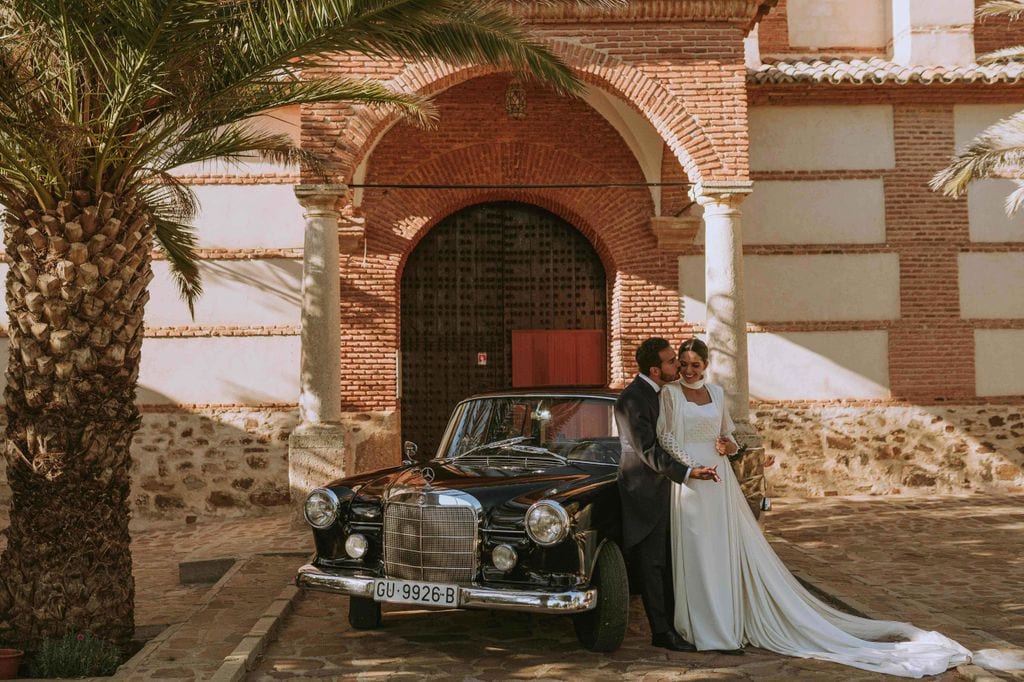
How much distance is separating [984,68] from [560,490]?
10.3 meters

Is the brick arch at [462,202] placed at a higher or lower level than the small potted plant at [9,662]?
higher

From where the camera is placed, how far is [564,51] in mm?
10164

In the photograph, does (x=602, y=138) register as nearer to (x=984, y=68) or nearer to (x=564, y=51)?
(x=564, y=51)

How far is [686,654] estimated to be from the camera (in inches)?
206

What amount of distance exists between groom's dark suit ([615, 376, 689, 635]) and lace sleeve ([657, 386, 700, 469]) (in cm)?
6

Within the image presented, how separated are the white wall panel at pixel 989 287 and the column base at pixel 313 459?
27.8 feet

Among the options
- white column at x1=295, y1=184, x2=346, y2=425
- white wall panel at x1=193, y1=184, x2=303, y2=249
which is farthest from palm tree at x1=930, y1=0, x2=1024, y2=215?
white wall panel at x1=193, y1=184, x2=303, y2=249

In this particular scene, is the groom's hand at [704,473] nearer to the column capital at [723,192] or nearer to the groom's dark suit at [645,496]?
the groom's dark suit at [645,496]

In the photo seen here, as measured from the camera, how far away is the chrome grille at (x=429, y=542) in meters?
5.03

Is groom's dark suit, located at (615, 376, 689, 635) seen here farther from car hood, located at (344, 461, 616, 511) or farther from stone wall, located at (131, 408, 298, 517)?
stone wall, located at (131, 408, 298, 517)

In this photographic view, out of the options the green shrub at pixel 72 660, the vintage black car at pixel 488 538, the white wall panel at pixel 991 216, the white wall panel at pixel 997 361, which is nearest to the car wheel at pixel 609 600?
the vintage black car at pixel 488 538

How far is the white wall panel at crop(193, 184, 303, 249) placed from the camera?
12.1 metres

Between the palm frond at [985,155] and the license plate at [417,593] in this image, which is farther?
the palm frond at [985,155]

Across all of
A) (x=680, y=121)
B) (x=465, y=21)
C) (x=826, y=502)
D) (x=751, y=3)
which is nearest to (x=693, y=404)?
(x=465, y=21)
